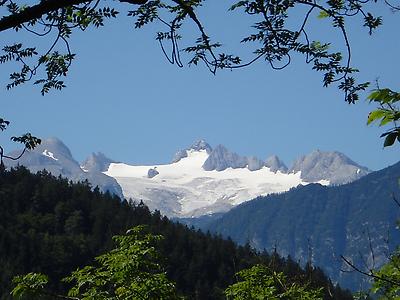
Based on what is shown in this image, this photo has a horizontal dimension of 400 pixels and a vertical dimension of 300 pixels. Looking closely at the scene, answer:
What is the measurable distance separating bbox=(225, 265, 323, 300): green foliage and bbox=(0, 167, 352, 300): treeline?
120 meters

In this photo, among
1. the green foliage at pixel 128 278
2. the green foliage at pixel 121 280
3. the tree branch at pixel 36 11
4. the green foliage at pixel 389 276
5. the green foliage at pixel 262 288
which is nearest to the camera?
the tree branch at pixel 36 11

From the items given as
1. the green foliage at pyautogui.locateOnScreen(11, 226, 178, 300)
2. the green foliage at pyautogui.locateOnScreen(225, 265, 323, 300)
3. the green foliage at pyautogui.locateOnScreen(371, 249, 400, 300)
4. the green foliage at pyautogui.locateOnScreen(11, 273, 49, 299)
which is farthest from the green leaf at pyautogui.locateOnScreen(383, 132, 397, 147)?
the green foliage at pyautogui.locateOnScreen(11, 273, 49, 299)

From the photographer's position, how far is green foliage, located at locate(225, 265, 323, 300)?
12.7 meters

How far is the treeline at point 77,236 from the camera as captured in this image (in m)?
143

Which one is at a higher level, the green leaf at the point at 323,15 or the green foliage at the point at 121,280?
the green leaf at the point at 323,15

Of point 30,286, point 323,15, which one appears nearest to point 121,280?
point 30,286

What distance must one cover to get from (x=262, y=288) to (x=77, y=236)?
149094 millimetres

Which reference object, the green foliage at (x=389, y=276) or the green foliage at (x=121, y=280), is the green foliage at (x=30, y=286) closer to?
the green foliage at (x=121, y=280)

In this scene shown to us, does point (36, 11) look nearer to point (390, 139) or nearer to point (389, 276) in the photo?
point (390, 139)

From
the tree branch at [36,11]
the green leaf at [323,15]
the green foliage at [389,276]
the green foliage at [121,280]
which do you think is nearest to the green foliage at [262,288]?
the green foliage at [121,280]

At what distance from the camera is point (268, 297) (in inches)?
500

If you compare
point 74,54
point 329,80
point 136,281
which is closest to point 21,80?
point 74,54

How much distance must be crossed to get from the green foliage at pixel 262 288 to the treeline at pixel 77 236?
120 meters

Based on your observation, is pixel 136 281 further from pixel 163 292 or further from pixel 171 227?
pixel 171 227
